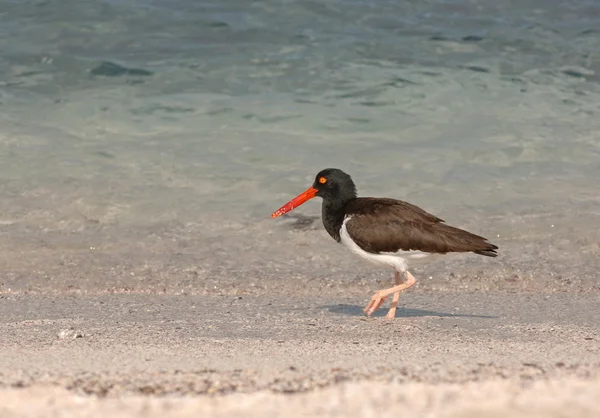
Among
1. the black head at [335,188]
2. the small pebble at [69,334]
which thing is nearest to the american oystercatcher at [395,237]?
the black head at [335,188]

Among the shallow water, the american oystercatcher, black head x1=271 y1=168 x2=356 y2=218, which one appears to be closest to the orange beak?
black head x1=271 y1=168 x2=356 y2=218

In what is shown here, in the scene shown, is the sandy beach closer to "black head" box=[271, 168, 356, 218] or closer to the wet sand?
the wet sand

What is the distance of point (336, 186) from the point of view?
6.72m

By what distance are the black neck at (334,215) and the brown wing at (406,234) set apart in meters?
0.23

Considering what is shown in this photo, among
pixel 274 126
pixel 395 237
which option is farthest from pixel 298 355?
pixel 274 126

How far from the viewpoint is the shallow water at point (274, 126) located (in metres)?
8.34

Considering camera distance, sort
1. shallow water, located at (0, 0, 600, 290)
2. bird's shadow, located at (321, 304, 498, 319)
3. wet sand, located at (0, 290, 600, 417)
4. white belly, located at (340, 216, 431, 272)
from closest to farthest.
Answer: wet sand, located at (0, 290, 600, 417)
white belly, located at (340, 216, 431, 272)
bird's shadow, located at (321, 304, 498, 319)
shallow water, located at (0, 0, 600, 290)

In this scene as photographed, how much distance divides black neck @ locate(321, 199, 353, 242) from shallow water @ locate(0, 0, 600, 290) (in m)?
1.10

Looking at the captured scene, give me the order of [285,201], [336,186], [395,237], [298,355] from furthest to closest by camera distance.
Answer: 1. [285,201]
2. [336,186]
3. [395,237]
4. [298,355]

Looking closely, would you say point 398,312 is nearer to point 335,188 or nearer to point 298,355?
point 335,188

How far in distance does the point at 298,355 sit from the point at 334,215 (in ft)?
6.88

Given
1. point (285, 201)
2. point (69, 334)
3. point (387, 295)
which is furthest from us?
point (285, 201)

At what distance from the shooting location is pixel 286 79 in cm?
1301

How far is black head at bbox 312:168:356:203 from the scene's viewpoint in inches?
264
